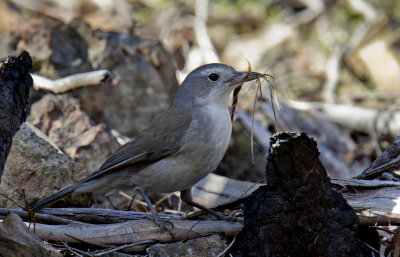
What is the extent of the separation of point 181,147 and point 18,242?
171 centimetres

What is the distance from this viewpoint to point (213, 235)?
4.27m

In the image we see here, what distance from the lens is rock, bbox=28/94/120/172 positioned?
19.3ft

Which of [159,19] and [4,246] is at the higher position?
[159,19]

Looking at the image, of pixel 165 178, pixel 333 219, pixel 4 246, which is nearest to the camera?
pixel 4 246

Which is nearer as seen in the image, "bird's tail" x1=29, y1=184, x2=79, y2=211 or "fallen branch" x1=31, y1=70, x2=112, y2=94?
"bird's tail" x1=29, y1=184, x2=79, y2=211

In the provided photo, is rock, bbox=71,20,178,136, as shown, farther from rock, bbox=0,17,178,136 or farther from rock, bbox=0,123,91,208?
rock, bbox=0,123,91,208

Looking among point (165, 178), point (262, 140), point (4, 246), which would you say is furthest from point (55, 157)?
point (262, 140)

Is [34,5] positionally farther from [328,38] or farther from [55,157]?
[55,157]

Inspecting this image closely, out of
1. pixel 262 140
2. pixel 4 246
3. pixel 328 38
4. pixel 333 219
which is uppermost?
pixel 328 38

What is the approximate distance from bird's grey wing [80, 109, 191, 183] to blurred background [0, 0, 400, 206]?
0.66 meters

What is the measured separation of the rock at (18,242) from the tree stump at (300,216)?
1397 millimetres

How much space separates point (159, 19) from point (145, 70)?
3.68 m

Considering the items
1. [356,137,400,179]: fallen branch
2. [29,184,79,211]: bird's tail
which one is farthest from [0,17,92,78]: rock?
[356,137,400,179]: fallen branch

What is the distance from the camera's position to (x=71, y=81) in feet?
19.1
